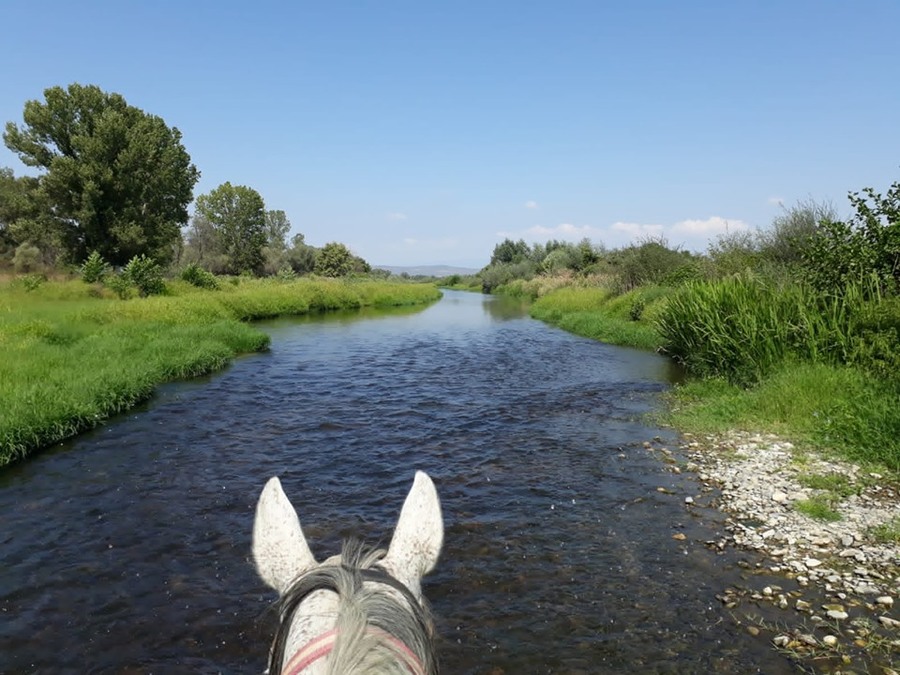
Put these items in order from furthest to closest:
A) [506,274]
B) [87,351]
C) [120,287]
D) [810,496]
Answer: [506,274]
[120,287]
[87,351]
[810,496]

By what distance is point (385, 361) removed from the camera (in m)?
18.5

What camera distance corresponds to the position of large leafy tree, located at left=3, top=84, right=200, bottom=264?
105 ft

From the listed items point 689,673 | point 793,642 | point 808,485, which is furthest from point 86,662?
point 808,485

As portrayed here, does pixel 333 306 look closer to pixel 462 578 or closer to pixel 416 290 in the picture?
pixel 416 290

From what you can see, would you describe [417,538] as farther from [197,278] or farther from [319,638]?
[197,278]

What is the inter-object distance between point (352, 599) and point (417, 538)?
0.72 m

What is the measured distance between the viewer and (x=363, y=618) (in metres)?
1.31

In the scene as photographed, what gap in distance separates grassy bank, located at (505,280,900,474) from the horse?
774 cm

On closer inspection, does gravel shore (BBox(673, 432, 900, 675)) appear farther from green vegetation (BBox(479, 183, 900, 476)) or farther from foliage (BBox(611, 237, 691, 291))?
foliage (BBox(611, 237, 691, 291))

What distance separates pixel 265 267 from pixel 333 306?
108 ft

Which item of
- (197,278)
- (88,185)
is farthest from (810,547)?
(88,185)

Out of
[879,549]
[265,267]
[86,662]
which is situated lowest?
[86,662]

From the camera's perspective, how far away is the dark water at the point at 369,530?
14.3 feet

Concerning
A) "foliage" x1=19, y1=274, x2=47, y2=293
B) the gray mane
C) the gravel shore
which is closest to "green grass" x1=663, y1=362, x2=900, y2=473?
the gravel shore
